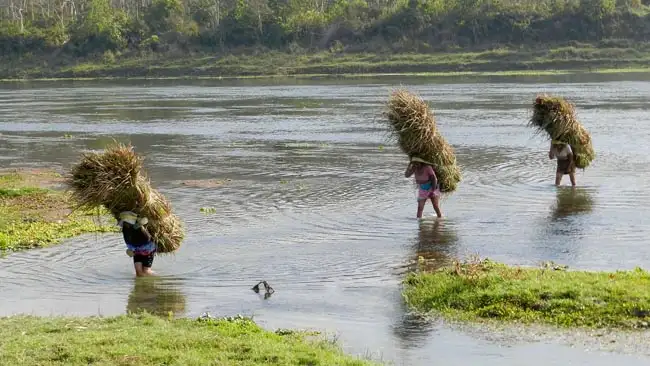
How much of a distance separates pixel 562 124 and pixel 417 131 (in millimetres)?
5455

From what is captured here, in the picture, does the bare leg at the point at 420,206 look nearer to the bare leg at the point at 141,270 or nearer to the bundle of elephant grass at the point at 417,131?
the bundle of elephant grass at the point at 417,131

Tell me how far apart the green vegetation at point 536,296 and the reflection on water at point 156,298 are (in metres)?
3.26

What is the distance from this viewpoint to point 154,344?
33.0 feet

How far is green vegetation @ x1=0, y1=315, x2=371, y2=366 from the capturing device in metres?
9.52

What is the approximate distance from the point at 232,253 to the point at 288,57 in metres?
88.4

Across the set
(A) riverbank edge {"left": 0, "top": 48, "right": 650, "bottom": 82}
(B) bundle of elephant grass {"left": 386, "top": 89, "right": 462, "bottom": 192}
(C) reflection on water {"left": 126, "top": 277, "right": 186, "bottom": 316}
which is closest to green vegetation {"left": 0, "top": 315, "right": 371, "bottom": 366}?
(C) reflection on water {"left": 126, "top": 277, "right": 186, "bottom": 316}

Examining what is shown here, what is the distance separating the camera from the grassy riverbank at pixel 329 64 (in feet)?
285

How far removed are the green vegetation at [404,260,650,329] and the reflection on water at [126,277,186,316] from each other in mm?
3255

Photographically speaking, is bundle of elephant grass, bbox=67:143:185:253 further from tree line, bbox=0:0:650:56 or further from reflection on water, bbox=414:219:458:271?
tree line, bbox=0:0:650:56

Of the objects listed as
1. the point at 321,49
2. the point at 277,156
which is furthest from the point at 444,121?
the point at 321,49

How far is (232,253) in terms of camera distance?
16.9 meters

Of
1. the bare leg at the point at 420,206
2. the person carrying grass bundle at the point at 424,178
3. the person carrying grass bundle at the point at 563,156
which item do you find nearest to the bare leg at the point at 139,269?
the person carrying grass bundle at the point at 424,178

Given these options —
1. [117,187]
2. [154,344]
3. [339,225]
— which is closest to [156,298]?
[117,187]

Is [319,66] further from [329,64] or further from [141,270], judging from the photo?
[141,270]
